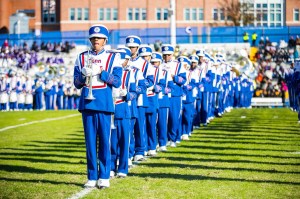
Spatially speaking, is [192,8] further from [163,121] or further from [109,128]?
[109,128]

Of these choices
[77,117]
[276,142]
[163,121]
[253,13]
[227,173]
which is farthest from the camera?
[253,13]

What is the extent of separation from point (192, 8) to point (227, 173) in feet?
247

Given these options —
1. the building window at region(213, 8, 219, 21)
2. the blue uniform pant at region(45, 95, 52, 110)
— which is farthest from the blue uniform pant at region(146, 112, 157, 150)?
the building window at region(213, 8, 219, 21)

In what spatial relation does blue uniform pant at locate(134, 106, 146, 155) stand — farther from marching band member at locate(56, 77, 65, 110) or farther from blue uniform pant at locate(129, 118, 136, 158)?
marching band member at locate(56, 77, 65, 110)

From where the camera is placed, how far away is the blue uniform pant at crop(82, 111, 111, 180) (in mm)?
10891

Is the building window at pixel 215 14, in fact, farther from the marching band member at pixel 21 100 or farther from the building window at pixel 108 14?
the marching band member at pixel 21 100

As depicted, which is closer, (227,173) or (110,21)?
(227,173)

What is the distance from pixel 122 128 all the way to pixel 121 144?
0.80 feet

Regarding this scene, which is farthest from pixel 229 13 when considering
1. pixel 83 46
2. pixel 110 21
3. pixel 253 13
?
pixel 83 46

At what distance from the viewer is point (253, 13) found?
74.8 metres

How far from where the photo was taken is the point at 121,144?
1220 cm

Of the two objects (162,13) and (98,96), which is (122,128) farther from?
(162,13)

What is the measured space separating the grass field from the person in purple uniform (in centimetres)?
34

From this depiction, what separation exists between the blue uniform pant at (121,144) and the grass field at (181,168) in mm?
229
